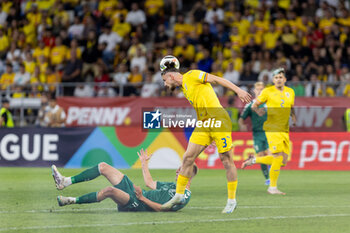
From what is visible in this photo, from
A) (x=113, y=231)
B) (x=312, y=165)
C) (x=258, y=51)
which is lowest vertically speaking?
(x=312, y=165)

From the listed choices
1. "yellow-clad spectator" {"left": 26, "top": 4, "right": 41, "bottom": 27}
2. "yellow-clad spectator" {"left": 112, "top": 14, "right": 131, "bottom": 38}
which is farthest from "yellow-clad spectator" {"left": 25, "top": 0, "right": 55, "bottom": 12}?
"yellow-clad spectator" {"left": 112, "top": 14, "right": 131, "bottom": 38}

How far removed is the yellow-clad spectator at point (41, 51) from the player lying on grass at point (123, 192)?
15.1 meters

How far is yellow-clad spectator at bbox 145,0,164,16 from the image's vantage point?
25030 mm

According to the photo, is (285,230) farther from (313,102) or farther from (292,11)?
(292,11)

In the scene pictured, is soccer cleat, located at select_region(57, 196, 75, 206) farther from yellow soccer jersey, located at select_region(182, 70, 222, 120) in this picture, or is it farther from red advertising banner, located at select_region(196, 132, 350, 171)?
red advertising banner, located at select_region(196, 132, 350, 171)

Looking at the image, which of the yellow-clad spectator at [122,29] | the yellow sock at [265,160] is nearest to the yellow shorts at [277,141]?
the yellow sock at [265,160]

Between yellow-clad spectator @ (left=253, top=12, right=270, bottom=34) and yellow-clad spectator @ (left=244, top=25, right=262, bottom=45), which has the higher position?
yellow-clad spectator @ (left=253, top=12, right=270, bottom=34)

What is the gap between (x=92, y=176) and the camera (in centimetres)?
984

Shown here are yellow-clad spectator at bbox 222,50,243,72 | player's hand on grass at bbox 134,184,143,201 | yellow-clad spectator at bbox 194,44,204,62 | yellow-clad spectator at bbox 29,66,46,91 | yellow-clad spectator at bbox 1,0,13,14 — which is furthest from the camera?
yellow-clad spectator at bbox 1,0,13,14

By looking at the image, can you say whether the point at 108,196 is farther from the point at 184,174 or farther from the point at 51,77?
the point at 51,77

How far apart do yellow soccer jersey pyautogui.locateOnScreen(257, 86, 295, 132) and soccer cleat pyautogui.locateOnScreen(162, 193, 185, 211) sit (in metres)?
4.16

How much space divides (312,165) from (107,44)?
30.1 feet

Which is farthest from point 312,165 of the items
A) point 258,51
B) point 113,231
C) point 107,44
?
point 113,231

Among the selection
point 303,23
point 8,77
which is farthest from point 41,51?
point 303,23
